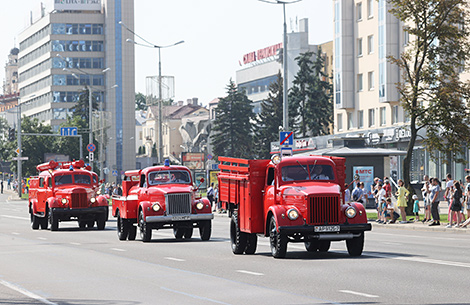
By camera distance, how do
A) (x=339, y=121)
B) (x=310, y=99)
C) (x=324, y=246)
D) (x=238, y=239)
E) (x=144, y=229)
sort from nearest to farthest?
(x=238, y=239) < (x=324, y=246) < (x=144, y=229) < (x=339, y=121) < (x=310, y=99)

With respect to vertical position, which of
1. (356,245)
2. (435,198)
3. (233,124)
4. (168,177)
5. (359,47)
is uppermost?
(359,47)

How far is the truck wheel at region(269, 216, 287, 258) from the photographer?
19.0 m

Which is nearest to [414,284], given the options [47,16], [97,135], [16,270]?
[16,270]

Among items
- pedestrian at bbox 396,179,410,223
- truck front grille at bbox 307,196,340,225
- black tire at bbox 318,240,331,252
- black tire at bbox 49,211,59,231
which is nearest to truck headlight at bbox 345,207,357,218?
truck front grille at bbox 307,196,340,225

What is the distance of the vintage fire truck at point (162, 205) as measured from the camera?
26.4m

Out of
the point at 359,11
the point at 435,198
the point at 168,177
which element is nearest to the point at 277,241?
the point at 168,177

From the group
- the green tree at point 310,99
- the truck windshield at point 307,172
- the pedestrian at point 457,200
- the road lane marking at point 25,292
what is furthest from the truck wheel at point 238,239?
the green tree at point 310,99

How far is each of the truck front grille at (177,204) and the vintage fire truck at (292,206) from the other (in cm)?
495

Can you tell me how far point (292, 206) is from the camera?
62.6 feet

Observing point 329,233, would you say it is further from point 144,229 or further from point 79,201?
point 79,201

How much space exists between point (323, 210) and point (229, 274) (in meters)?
3.40

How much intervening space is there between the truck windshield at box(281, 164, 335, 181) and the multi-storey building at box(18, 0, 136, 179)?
130 m

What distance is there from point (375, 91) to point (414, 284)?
61.0 meters

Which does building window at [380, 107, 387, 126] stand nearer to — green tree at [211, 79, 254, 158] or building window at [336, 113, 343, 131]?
building window at [336, 113, 343, 131]
